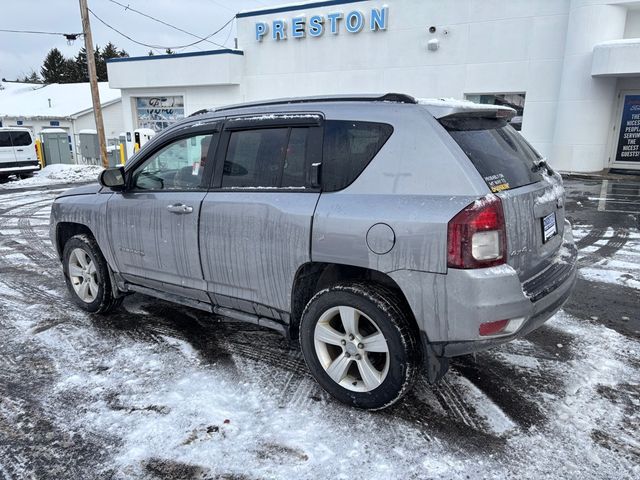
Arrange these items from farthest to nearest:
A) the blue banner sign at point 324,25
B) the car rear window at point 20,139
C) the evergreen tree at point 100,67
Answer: the evergreen tree at point 100,67
the car rear window at point 20,139
the blue banner sign at point 324,25

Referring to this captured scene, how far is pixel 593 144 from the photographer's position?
14828 millimetres

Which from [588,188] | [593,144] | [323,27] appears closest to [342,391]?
[588,188]

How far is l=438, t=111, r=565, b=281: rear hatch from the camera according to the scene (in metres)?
2.71

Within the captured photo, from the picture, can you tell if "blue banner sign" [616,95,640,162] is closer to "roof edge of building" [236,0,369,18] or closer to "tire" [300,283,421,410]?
"roof edge of building" [236,0,369,18]

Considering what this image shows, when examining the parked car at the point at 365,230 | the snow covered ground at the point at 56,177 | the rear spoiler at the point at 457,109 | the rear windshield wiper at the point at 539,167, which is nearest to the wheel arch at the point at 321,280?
the parked car at the point at 365,230

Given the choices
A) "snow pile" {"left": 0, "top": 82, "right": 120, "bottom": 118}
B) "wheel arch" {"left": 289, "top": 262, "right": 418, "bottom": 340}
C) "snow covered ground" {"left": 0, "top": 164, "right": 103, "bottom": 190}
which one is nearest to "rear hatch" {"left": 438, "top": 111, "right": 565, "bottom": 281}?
"wheel arch" {"left": 289, "top": 262, "right": 418, "bottom": 340}

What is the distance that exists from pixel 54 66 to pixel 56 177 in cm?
5605

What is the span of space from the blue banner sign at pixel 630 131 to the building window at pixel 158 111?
1704cm

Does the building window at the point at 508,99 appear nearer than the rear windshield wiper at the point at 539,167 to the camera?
No

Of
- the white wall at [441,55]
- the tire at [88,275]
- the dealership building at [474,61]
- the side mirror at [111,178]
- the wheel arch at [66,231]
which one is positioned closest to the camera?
the side mirror at [111,178]

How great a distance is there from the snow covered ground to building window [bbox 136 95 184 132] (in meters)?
3.23

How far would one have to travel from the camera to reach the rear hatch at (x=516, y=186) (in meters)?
2.71

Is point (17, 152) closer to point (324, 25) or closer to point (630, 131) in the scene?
point (324, 25)

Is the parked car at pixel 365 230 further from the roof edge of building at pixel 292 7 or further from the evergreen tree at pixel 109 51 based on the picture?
the evergreen tree at pixel 109 51
